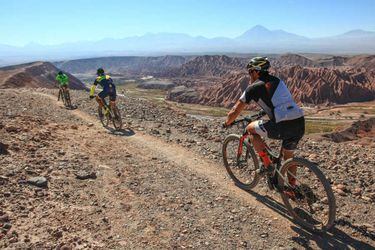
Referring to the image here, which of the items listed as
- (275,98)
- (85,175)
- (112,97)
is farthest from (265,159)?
(112,97)

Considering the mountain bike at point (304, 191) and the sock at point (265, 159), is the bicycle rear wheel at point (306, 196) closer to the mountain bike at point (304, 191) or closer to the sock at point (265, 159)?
the mountain bike at point (304, 191)

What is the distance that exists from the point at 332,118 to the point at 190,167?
103716 millimetres

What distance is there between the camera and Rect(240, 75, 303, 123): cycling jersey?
696 cm

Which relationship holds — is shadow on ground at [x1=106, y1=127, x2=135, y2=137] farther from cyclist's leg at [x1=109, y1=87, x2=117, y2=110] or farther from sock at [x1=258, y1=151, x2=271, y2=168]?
sock at [x1=258, y1=151, x2=271, y2=168]

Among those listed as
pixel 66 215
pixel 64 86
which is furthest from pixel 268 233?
pixel 64 86

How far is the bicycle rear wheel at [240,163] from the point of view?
8726mm

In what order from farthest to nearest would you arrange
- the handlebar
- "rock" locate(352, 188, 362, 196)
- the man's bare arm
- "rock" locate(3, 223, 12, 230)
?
"rock" locate(352, 188, 362, 196)
the handlebar
the man's bare arm
"rock" locate(3, 223, 12, 230)

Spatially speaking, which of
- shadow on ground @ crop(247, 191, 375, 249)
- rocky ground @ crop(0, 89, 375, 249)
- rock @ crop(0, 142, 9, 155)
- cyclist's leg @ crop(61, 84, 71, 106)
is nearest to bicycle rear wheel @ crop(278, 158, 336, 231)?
shadow on ground @ crop(247, 191, 375, 249)

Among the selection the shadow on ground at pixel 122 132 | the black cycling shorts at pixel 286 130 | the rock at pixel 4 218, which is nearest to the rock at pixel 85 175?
the rock at pixel 4 218

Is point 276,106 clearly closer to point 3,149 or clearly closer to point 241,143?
point 241,143

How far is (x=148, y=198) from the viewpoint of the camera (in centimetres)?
841

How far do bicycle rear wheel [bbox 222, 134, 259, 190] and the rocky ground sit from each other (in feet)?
0.85

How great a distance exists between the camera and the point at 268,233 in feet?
22.9

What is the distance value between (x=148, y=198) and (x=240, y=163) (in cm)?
247
